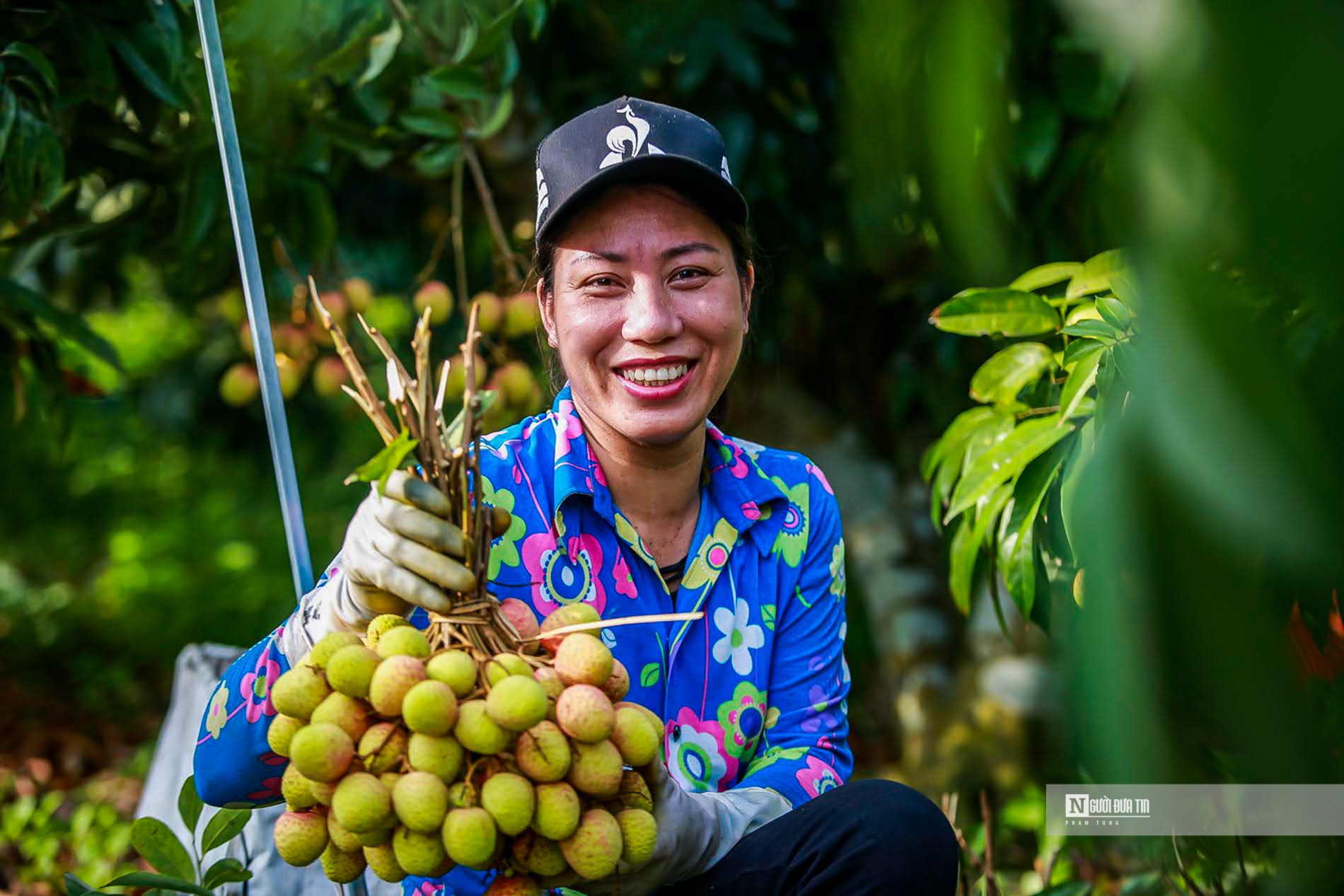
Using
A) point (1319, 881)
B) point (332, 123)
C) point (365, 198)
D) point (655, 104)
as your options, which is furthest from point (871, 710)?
point (1319, 881)

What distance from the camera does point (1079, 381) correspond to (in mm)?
1316

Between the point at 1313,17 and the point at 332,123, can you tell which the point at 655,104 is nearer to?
the point at 332,123

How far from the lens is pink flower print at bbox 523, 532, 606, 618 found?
4.41ft

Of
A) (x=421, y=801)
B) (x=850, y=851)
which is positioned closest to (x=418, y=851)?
(x=421, y=801)

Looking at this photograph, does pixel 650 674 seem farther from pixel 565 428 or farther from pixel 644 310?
pixel 644 310

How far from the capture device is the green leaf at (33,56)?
1.62 metres

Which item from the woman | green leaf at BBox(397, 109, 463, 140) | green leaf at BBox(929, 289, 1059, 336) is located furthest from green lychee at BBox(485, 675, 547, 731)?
green leaf at BBox(397, 109, 463, 140)

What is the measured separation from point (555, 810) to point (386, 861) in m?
0.14

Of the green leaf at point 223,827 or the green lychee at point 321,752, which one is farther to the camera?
the green leaf at point 223,827

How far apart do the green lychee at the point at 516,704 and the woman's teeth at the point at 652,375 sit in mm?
544

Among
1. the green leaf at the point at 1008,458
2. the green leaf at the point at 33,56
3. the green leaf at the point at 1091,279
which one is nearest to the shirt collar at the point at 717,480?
the green leaf at the point at 1008,458

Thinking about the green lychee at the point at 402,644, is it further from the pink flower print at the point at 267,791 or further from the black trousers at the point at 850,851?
the black trousers at the point at 850,851

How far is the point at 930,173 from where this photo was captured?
0.32 m

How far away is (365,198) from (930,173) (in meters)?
2.84
